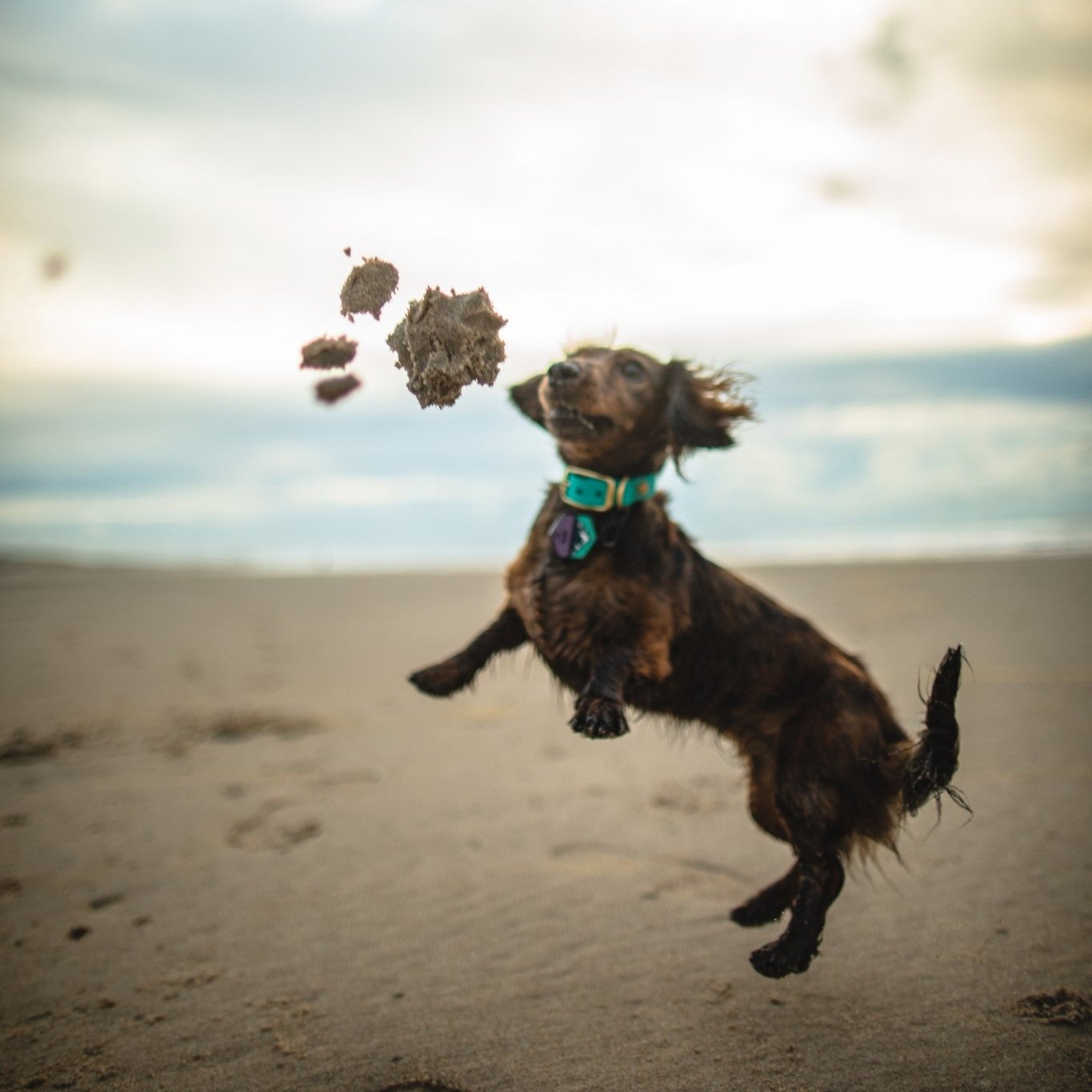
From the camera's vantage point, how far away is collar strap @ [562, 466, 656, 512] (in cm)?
309

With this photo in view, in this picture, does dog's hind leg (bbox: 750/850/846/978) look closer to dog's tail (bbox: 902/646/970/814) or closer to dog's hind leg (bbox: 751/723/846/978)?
dog's hind leg (bbox: 751/723/846/978)

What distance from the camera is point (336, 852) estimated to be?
15.1 ft

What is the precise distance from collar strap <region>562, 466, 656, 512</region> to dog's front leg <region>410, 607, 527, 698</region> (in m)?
0.47

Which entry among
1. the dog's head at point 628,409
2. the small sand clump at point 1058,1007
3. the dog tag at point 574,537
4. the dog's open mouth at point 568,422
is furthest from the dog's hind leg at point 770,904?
the dog's open mouth at point 568,422

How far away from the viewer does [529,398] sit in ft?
11.1

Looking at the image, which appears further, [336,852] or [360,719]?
[360,719]

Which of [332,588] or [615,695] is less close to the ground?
[615,695]

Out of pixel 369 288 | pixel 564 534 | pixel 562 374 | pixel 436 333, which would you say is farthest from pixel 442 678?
pixel 369 288

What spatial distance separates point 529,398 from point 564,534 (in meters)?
0.65

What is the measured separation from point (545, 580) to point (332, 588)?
641 inches

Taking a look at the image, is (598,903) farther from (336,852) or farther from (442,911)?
(336,852)

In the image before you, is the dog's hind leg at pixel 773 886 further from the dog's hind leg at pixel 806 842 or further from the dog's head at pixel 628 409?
the dog's head at pixel 628 409

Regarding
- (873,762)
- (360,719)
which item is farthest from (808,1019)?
(360,719)

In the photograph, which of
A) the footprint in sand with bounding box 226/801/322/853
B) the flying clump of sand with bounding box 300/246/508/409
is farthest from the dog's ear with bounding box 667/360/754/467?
the footprint in sand with bounding box 226/801/322/853
